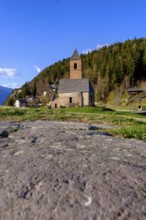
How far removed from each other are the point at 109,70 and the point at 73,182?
119 metres

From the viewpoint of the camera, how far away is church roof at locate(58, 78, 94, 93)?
63.2m

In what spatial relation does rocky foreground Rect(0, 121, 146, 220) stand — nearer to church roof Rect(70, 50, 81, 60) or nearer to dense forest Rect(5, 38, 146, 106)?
church roof Rect(70, 50, 81, 60)

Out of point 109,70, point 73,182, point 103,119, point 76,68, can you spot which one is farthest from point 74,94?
point 109,70

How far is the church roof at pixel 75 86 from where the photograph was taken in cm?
6317

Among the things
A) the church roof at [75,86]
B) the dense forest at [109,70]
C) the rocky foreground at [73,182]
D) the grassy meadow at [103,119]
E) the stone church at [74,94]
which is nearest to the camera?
the rocky foreground at [73,182]

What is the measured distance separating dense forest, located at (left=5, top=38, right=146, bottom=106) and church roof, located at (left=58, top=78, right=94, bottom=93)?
3724 cm

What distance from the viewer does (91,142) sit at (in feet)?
21.3

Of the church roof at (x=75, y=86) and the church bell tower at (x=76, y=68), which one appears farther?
the church bell tower at (x=76, y=68)

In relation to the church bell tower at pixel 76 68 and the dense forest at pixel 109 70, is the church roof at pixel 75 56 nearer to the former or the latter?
the church bell tower at pixel 76 68

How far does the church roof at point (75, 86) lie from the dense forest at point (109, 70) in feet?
122

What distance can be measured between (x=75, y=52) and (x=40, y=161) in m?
70.3

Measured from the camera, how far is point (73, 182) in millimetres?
3689

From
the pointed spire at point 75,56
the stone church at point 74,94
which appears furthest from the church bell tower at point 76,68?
the stone church at point 74,94

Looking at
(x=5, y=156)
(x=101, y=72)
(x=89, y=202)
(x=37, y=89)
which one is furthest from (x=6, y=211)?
(x=37, y=89)
